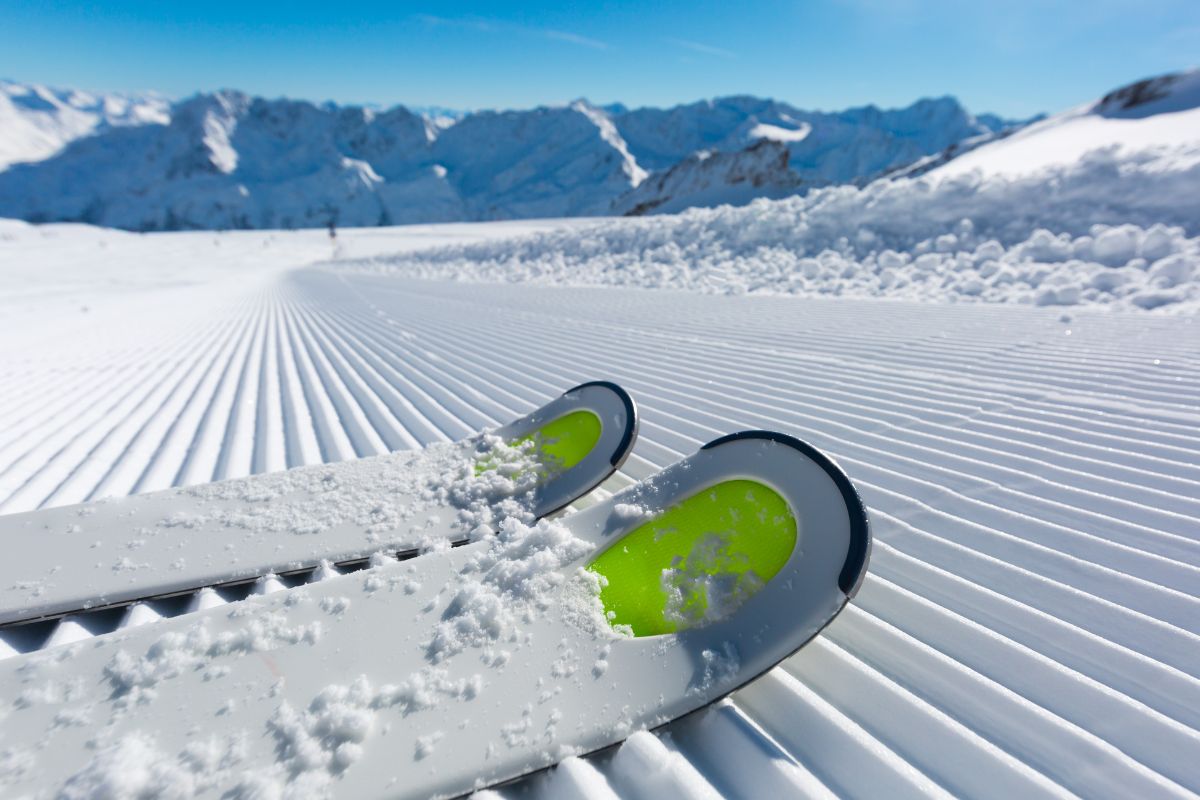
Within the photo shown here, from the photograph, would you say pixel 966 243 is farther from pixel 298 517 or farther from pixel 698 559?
pixel 298 517

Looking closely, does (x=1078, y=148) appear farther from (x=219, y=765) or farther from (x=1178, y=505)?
(x=219, y=765)

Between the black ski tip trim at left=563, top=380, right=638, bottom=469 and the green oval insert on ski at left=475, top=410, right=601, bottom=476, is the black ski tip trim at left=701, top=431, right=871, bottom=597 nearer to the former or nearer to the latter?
the black ski tip trim at left=563, top=380, right=638, bottom=469

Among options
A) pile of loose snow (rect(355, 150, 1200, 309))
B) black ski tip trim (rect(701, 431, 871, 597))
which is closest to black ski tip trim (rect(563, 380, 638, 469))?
black ski tip trim (rect(701, 431, 871, 597))

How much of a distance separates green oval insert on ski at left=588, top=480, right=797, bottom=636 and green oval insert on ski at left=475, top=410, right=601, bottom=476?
0.89 meters

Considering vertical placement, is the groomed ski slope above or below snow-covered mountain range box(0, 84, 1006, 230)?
below

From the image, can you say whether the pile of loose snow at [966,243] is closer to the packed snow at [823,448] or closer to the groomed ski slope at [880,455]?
the packed snow at [823,448]

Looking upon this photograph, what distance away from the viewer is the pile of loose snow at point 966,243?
808 centimetres

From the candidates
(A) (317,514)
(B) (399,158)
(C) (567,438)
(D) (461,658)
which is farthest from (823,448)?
(B) (399,158)

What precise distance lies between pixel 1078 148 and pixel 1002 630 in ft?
64.4

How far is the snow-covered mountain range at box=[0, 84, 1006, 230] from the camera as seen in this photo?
497 feet

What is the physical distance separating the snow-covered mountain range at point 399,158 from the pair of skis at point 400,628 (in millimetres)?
142472

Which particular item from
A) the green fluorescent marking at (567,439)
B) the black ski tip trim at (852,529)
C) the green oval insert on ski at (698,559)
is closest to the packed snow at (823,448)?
the green oval insert on ski at (698,559)

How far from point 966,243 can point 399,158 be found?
192744mm

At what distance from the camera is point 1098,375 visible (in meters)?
4.28
